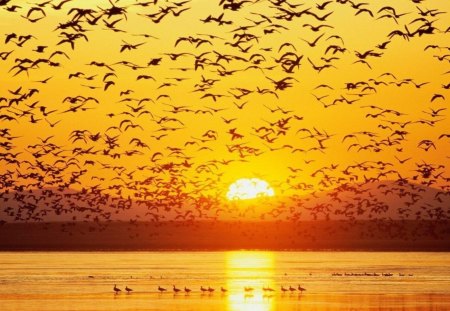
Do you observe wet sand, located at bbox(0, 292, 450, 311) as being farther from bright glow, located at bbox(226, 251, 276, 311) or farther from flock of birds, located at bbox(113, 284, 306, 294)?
flock of birds, located at bbox(113, 284, 306, 294)

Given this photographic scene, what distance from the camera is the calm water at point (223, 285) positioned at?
2391 inches

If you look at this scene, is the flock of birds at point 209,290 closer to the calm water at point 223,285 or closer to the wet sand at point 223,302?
the calm water at point 223,285

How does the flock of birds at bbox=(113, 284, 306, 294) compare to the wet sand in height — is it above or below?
above

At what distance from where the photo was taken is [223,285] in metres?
76.8

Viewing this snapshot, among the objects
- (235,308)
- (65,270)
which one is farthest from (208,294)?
(65,270)

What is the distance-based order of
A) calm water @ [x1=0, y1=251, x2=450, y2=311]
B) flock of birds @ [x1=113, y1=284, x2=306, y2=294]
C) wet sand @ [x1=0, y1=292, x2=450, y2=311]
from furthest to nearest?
flock of birds @ [x1=113, y1=284, x2=306, y2=294] < calm water @ [x1=0, y1=251, x2=450, y2=311] < wet sand @ [x1=0, y1=292, x2=450, y2=311]

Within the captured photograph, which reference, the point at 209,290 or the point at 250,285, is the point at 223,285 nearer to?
the point at 250,285

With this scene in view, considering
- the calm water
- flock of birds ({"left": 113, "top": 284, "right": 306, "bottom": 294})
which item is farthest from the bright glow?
flock of birds ({"left": 113, "top": 284, "right": 306, "bottom": 294})

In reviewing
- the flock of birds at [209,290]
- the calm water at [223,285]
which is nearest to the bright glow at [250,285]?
the calm water at [223,285]

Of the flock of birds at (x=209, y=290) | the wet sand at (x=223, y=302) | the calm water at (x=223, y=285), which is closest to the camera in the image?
the wet sand at (x=223, y=302)

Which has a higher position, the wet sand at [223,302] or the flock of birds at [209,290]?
the flock of birds at [209,290]

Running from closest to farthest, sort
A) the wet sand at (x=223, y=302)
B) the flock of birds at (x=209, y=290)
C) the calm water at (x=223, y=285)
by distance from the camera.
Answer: the wet sand at (x=223, y=302) → the calm water at (x=223, y=285) → the flock of birds at (x=209, y=290)

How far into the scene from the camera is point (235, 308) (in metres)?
59.0

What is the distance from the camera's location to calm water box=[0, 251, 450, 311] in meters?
60.7
